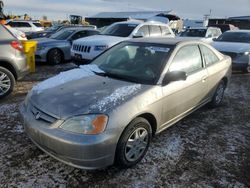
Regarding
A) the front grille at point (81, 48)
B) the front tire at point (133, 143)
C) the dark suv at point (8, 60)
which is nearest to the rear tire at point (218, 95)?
the front tire at point (133, 143)

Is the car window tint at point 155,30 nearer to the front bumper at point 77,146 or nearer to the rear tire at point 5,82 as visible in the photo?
the rear tire at point 5,82

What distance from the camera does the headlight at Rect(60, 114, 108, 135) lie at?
2711mm

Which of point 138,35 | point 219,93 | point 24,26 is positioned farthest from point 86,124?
point 24,26

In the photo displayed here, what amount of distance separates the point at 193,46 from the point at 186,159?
196 centimetres

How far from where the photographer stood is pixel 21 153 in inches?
135

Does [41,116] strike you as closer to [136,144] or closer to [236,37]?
[136,144]

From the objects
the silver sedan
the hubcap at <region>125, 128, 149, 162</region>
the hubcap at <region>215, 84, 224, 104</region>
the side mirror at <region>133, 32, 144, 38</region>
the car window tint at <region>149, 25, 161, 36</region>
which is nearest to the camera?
the hubcap at <region>125, 128, 149, 162</region>

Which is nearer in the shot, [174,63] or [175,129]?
[174,63]

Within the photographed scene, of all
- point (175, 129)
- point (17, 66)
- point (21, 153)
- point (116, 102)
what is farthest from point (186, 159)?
point (17, 66)

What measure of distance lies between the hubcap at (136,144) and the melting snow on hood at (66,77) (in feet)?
4.03

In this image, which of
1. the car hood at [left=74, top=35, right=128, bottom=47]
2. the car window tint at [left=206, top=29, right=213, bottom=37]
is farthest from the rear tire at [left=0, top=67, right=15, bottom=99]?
the car window tint at [left=206, top=29, right=213, bottom=37]

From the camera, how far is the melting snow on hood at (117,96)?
289cm

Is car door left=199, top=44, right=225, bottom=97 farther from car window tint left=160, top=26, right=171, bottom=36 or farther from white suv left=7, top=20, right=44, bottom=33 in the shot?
white suv left=7, top=20, right=44, bottom=33

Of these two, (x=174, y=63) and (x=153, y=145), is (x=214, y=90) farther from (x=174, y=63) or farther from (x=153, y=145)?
(x=153, y=145)
